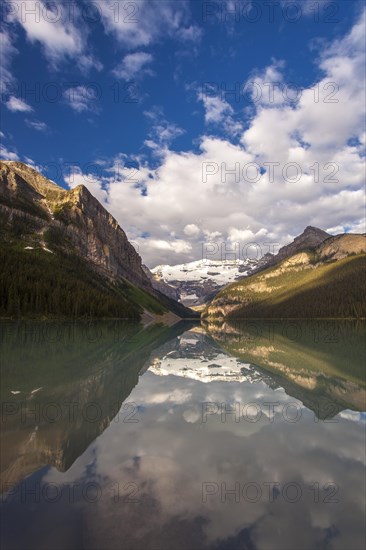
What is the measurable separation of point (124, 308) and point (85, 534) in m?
153

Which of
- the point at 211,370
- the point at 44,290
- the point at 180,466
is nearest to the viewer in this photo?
the point at 180,466

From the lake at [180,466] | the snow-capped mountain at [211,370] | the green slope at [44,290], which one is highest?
the green slope at [44,290]

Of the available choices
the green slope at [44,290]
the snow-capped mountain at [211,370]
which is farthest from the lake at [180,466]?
the green slope at [44,290]

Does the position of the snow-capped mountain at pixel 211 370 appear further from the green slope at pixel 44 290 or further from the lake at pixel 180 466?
the green slope at pixel 44 290

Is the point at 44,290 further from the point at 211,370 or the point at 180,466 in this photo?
the point at 180,466

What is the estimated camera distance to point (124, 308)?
158m

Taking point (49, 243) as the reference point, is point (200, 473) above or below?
below

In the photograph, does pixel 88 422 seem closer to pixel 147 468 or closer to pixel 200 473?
pixel 147 468

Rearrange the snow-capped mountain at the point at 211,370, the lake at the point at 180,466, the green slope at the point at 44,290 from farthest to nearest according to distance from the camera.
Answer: the green slope at the point at 44,290, the snow-capped mountain at the point at 211,370, the lake at the point at 180,466

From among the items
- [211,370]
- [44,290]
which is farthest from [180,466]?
[44,290]

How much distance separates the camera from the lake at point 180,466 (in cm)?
743

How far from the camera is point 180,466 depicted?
11117 millimetres

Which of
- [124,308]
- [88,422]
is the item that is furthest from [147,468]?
[124,308]

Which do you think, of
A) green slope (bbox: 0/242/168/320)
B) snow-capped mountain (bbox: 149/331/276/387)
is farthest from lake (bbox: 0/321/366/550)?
green slope (bbox: 0/242/168/320)
